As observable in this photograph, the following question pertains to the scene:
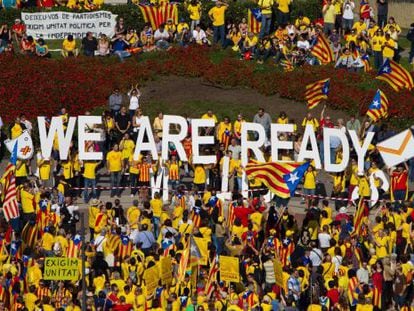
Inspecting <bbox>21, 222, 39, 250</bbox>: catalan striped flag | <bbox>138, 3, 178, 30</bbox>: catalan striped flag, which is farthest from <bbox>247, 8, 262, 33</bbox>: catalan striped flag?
<bbox>21, 222, 39, 250</bbox>: catalan striped flag

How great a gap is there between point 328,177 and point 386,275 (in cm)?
1024

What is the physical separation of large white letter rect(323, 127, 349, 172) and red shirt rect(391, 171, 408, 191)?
5.71ft

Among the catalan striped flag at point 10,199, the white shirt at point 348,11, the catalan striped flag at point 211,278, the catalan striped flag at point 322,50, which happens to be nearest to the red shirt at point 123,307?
the catalan striped flag at point 211,278

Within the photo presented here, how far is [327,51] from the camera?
5897cm

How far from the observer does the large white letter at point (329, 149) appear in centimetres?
5131

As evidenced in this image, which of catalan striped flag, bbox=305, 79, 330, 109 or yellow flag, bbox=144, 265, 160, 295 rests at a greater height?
catalan striped flag, bbox=305, 79, 330, 109

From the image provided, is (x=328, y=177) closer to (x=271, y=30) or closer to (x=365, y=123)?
(x=365, y=123)

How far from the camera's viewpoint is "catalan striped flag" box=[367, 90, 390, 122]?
52344 millimetres

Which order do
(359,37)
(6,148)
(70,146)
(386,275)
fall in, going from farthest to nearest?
1. (359,37)
2. (6,148)
3. (70,146)
4. (386,275)

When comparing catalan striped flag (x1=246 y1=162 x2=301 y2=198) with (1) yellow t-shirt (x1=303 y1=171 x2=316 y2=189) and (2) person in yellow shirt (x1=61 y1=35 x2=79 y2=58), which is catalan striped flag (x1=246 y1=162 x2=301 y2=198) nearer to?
(1) yellow t-shirt (x1=303 y1=171 x2=316 y2=189)

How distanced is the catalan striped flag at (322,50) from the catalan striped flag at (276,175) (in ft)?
41.0

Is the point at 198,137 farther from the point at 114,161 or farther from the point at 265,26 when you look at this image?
the point at 265,26

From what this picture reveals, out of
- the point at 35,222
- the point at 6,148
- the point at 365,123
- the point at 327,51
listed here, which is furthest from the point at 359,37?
the point at 35,222

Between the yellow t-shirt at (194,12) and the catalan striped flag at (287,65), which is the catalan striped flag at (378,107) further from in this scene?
the yellow t-shirt at (194,12)
